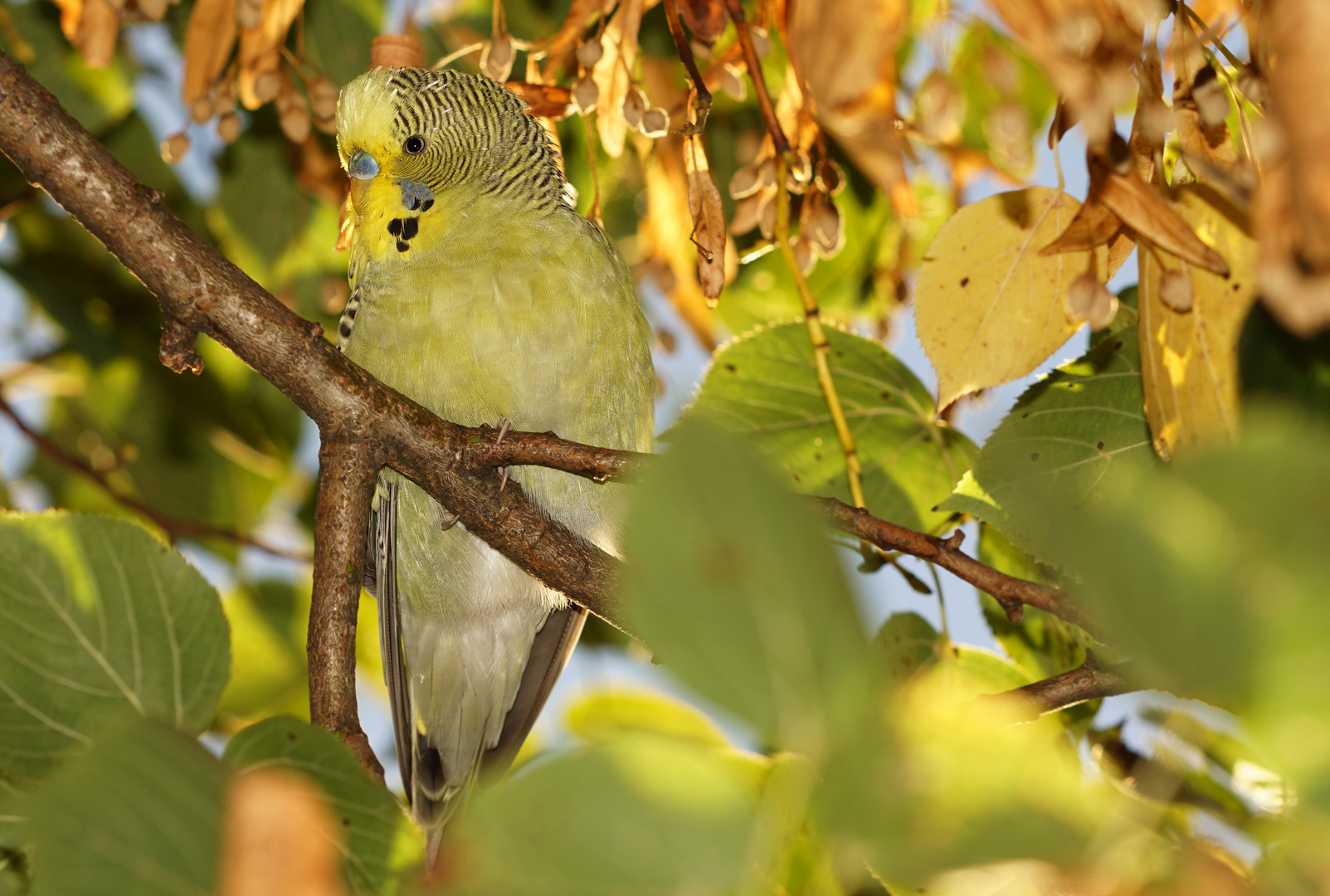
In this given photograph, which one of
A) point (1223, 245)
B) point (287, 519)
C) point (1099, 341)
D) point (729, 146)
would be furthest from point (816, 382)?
point (287, 519)

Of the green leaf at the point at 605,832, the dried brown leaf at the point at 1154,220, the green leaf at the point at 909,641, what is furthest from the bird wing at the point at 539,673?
the green leaf at the point at 605,832

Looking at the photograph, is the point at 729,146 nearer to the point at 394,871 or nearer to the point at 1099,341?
the point at 1099,341

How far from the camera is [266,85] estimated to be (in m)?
1.99

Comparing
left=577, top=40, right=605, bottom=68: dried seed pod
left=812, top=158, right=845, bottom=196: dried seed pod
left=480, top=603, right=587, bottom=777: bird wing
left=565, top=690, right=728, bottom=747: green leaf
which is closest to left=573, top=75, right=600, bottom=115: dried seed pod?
left=577, top=40, right=605, bottom=68: dried seed pod

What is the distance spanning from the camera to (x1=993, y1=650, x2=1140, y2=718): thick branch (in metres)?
1.35

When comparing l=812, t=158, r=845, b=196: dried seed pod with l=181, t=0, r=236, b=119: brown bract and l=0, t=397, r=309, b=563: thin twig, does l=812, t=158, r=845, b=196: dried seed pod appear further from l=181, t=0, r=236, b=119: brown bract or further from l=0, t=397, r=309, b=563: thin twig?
l=0, t=397, r=309, b=563: thin twig

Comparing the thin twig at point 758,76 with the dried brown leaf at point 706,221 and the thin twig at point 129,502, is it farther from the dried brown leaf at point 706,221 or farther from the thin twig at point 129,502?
the thin twig at point 129,502

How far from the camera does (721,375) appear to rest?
221cm

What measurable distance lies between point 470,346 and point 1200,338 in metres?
1.55

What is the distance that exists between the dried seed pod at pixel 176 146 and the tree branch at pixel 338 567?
876 mm

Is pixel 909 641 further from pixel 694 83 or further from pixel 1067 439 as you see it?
pixel 694 83

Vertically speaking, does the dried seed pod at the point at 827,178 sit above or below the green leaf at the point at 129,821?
above

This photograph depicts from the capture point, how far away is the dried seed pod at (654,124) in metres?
1.80

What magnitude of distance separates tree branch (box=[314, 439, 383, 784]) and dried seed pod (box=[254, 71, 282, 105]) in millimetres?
787
